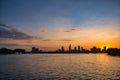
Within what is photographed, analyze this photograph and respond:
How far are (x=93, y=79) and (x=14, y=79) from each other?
21.1 metres

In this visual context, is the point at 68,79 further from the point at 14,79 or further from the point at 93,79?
the point at 14,79

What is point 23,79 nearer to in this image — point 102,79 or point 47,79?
point 47,79

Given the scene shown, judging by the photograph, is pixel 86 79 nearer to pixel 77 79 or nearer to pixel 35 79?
pixel 77 79

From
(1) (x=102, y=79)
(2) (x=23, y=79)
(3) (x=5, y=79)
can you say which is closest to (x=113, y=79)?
(1) (x=102, y=79)

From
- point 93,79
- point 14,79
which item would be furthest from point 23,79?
point 93,79

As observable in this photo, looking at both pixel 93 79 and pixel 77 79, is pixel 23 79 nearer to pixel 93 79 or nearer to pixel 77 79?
pixel 77 79

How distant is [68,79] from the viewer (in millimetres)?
45000

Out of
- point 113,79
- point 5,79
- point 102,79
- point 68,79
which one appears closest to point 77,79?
point 68,79

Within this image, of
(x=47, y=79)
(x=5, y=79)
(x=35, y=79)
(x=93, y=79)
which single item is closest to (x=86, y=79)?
(x=93, y=79)

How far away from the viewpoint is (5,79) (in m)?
46.6

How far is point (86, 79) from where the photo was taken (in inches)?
1780

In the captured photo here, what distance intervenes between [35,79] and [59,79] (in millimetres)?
6284

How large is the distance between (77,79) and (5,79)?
63.6 ft

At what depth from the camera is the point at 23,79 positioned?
4566 cm
